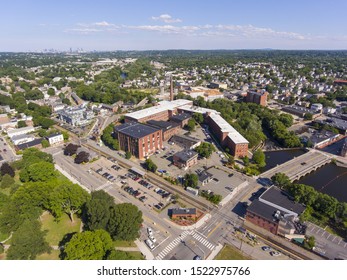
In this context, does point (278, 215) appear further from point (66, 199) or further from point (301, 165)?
point (66, 199)

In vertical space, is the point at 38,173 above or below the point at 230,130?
below

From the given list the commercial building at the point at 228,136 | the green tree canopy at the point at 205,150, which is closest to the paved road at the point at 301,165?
the commercial building at the point at 228,136

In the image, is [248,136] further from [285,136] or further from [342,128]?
[342,128]

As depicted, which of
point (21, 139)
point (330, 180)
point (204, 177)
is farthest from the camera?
point (21, 139)

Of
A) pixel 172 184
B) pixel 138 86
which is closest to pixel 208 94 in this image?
pixel 138 86

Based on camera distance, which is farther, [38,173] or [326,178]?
[326,178]

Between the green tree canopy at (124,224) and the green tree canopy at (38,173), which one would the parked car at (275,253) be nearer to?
the green tree canopy at (124,224)

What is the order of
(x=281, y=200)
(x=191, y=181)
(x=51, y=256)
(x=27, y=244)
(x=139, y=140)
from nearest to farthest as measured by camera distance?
(x=27, y=244), (x=51, y=256), (x=281, y=200), (x=191, y=181), (x=139, y=140)

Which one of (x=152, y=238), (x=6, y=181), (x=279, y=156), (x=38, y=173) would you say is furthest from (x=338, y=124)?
(x=6, y=181)
